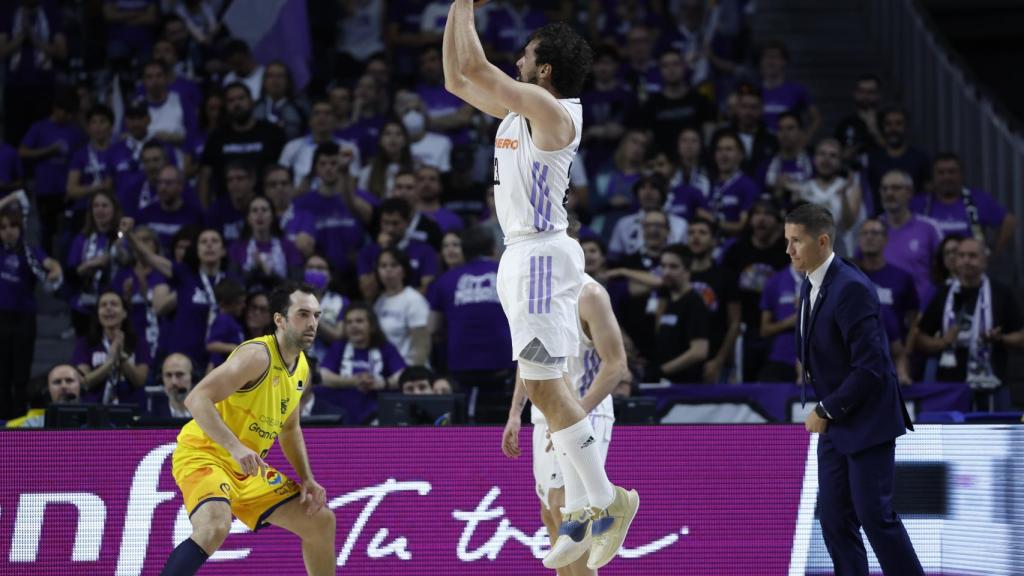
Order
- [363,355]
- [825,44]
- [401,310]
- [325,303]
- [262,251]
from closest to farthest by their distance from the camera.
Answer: [363,355], [401,310], [325,303], [262,251], [825,44]

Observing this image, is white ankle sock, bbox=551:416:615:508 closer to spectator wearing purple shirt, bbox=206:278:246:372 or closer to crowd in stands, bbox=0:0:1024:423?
crowd in stands, bbox=0:0:1024:423

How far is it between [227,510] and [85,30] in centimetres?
1072

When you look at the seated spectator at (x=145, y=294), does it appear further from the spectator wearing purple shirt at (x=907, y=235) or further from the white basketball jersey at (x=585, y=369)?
the spectator wearing purple shirt at (x=907, y=235)

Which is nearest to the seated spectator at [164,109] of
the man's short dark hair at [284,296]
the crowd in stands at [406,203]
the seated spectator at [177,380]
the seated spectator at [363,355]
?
the crowd in stands at [406,203]

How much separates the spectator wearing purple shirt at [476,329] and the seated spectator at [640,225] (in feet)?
5.70

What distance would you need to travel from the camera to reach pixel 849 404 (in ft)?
23.9

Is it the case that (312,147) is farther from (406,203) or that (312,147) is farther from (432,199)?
(406,203)

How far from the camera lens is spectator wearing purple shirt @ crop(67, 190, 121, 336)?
41.9ft

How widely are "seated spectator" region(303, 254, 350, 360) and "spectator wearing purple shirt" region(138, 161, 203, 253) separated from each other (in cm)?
169

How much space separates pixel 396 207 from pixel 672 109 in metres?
3.75

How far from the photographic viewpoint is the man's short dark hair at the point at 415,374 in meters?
10.9

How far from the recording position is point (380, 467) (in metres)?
8.89

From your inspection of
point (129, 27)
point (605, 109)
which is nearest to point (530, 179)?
point (605, 109)

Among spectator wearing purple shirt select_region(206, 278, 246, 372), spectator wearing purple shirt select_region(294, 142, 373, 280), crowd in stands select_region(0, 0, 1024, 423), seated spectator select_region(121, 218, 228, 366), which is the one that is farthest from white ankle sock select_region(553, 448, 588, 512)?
spectator wearing purple shirt select_region(294, 142, 373, 280)
